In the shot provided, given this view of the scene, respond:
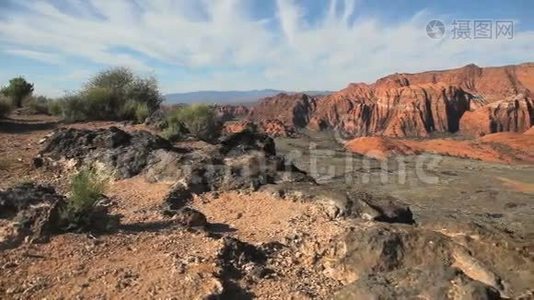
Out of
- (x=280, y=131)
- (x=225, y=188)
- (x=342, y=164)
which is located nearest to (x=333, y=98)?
(x=280, y=131)

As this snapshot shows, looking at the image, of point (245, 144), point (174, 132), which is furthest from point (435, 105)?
point (245, 144)

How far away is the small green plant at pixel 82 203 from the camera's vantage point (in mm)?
7328

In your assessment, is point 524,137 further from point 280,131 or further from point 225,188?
point 225,188

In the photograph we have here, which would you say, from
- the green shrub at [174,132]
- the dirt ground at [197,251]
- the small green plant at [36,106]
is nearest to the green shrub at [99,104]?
the small green plant at [36,106]

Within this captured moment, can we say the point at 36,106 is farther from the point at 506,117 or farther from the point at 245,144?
the point at 506,117

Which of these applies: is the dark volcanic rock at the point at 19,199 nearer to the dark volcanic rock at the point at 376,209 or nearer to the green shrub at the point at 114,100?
the dark volcanic rock at the point at 376,209

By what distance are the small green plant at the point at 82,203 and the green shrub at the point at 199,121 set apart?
32.0 ft

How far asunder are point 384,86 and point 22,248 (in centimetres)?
7485

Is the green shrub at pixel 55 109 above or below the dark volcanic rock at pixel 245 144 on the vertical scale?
above

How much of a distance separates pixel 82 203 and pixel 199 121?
11344 millimetres

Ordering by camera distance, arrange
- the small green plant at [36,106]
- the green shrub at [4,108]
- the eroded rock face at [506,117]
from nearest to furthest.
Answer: the green shrub at [4,108] < the small green plant at [36,106] < the eroded rock face at [506,117]

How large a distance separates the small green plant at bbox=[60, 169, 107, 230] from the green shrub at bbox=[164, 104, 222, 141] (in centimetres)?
975

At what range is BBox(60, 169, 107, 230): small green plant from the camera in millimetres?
7328

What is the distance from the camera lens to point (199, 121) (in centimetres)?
1869
